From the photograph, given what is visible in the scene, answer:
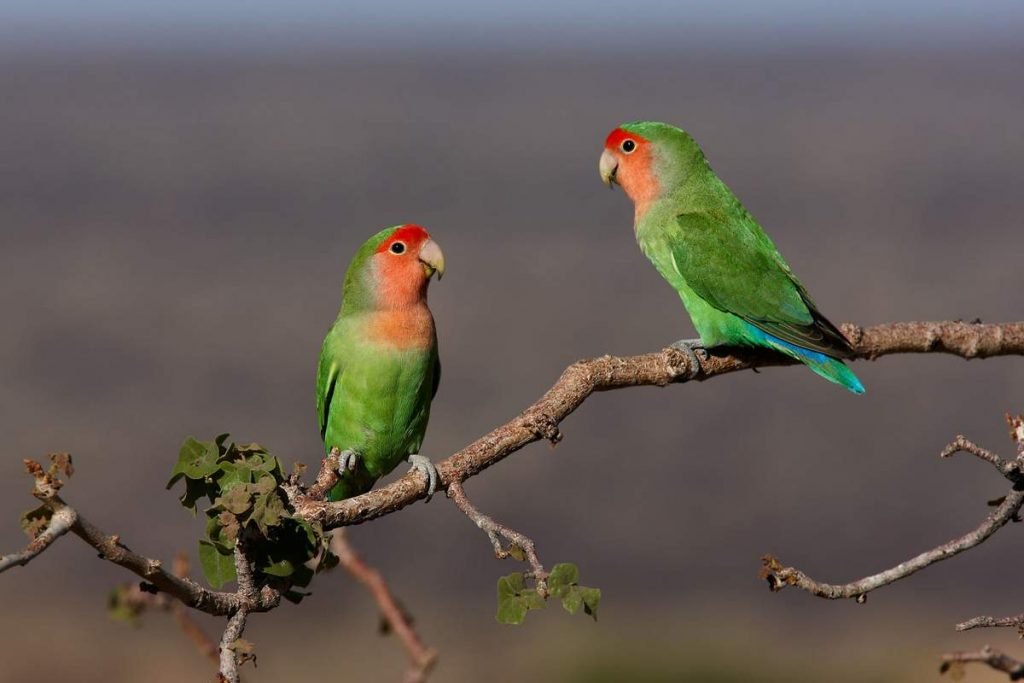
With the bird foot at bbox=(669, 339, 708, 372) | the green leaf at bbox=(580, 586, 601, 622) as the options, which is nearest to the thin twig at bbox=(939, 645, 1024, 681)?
the green leaf at bbox=(580, 586, 601, 622)

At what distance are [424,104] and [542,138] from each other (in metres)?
13.9

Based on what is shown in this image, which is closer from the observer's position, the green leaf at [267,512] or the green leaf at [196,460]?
the green leaf at [267,512]

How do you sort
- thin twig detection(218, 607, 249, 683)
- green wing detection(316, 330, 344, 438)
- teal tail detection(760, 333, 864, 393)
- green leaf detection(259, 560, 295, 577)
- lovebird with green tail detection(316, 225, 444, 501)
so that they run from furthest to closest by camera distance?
teal tail detection(760, 333, 864, 393), green wing detection(316, 330, 344, 438), lovebird with green tail detection(316, 225, 444, 501), green leaf detection(259, 560, 295, 577), thin twig detection(218, 607, 249, 683)

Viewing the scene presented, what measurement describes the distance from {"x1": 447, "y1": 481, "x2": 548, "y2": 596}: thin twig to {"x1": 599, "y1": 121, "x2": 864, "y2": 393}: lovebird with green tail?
8.02 ft

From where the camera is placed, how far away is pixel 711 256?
6.29m

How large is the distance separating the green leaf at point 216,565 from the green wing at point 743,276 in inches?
151

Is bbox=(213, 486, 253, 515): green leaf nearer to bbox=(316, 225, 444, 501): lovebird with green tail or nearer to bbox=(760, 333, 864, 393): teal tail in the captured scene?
bbox=(316, 225, 444, 501): lovebird with green tail

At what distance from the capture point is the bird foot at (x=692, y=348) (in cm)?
507

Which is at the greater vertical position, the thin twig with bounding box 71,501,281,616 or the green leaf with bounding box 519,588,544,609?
the thin twig with bounding box 71,501,281,616

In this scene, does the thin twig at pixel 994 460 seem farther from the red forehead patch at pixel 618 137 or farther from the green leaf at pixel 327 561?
the red forehead patch at pixel 618 137

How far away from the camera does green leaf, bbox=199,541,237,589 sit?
108 inches

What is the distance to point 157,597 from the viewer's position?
10.7 ft

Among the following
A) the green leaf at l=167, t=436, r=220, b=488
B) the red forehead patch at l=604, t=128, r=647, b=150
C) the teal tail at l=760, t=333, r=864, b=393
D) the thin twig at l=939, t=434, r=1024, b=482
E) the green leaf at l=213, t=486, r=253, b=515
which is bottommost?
the thin twig at l=939, t=434, r=1024, b=482

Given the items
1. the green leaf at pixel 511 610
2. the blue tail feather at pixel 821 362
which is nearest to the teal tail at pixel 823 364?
the blue tail feather at pixel 821 362
